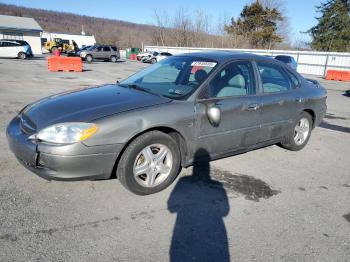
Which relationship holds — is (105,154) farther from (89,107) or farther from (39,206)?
(39,206)

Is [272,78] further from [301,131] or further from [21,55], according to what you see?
[21,55]

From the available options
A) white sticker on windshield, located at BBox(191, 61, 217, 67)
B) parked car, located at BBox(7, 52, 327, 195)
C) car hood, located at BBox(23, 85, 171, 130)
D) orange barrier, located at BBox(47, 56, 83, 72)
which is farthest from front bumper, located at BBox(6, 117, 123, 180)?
orange barrier, located at BBox(47, 56, 83, 72)

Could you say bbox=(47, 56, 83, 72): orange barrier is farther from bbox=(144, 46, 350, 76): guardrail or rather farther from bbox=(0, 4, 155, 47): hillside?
bbox=(0, 4, 155, 47): hillside

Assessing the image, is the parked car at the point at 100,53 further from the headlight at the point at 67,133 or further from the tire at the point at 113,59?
the headlight at the point at 67,133

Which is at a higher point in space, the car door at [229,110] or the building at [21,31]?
the building at [21,31]

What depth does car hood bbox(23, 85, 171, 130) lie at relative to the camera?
3.35 metres

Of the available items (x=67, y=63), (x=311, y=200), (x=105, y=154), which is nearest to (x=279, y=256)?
(x=311, y=200)

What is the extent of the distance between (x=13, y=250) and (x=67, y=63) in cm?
1925

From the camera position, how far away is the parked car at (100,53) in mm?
33375

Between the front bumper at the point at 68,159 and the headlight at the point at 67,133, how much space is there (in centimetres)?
6

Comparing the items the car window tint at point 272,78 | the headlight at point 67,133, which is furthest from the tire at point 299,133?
the headlight at point 67,133

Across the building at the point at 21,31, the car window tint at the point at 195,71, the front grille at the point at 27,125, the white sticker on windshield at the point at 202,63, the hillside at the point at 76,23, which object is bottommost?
the front grille at the point at 27,125

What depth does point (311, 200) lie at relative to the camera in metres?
3.78

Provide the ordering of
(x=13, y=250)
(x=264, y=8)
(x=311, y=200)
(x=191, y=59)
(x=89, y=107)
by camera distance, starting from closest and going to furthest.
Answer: (x=13, y=250) < (x=89, y=107) < (x=311, y=200) < (x=191, y=59) < (x=264, y=8)
